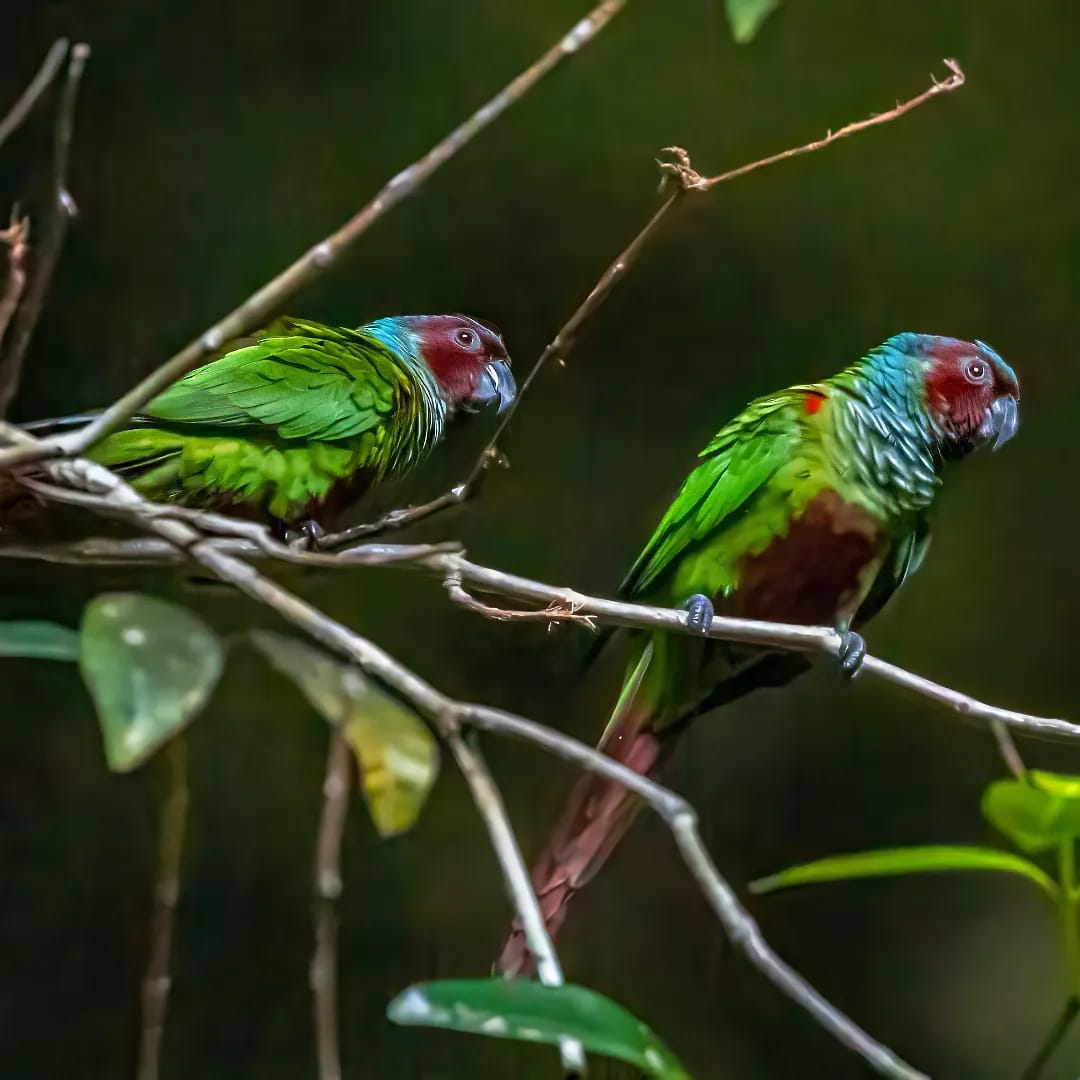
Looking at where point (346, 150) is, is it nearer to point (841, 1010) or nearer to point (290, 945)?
point (290, 945)

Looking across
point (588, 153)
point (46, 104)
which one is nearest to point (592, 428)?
point (588, 153)

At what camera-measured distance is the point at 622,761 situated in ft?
3.65

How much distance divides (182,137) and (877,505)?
0.78 meters

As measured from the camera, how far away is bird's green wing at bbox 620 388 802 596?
1.13 m

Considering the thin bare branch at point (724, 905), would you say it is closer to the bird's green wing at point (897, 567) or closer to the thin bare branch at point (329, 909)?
the thin bare branch at point (329, 909)

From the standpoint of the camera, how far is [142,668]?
0.67 m

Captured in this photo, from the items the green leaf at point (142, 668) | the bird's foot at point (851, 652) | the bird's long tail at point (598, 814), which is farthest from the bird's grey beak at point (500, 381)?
the green leaf at point (142, 668)

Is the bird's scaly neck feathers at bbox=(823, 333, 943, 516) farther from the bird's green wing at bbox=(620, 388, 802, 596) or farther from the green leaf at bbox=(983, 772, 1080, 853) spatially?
the green leaf at bbox=(983, 772, 1080, 853)

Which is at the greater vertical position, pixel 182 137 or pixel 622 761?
pixel 182 137

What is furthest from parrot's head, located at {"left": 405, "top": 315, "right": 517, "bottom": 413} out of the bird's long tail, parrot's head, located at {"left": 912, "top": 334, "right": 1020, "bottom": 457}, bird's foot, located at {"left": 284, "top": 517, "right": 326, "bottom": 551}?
parrot's head, located at {"left": 912, "top": 334, "right": 1020, "bottom": 457}

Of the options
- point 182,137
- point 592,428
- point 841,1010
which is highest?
point 182,137

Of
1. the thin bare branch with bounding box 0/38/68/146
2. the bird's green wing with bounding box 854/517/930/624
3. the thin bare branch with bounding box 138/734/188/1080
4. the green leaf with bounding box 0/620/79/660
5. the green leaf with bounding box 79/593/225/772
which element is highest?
the thin bare branch with bounding box 0/38/68/146

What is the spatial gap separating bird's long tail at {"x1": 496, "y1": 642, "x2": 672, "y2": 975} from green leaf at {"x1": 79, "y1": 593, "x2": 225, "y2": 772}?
1.60 feet

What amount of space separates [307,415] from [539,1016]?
642mm
